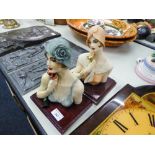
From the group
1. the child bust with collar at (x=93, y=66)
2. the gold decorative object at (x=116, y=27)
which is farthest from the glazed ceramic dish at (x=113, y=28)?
the child bust with collar at (x=93, y=66)

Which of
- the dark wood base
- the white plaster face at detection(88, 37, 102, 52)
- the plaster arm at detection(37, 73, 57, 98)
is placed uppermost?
the white plaster face at detection(88, 37, 102, 52)

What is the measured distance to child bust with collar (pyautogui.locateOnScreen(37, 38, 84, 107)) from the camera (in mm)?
427

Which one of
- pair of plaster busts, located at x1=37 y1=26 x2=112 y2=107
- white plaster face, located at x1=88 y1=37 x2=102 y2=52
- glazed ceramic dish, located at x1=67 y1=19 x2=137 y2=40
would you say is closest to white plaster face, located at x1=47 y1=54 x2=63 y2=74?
pair of plaster busts, located at x1=37 y1=26 x2=112 y2=107

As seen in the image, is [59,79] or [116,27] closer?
[59,79]

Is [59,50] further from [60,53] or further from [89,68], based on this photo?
[89,68]

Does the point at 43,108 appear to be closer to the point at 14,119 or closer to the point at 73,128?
the point at 73,128

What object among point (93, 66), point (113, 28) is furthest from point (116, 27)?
point (93, 66)

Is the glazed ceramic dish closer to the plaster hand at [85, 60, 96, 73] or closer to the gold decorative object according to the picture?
the gold decorative object

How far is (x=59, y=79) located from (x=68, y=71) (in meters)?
0.04

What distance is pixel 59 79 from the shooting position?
0.51 m

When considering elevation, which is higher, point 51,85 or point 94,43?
point 94,43

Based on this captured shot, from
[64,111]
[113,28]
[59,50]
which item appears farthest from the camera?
[113,28]

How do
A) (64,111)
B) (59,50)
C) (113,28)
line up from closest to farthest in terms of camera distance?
(59,50) < (64,111) < (113,28)

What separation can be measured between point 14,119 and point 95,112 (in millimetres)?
720
